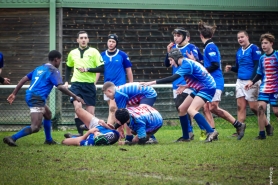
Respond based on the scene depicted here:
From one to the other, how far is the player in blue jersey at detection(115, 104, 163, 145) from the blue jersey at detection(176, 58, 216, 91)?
904 mm

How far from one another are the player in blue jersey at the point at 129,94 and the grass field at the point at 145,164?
3.05 ft

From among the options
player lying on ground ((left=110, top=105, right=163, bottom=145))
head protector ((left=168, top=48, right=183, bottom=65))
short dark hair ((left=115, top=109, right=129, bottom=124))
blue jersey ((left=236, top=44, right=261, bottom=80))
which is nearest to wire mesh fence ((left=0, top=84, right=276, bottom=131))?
blue jersey ((left=236, top=44, right=261, bottom=80))

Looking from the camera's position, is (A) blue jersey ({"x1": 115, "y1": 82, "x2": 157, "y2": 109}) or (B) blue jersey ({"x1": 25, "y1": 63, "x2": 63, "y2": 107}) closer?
(A) blue jersey ({"x1": 115, "y1": 82, "x2": 157, "y2": 109})

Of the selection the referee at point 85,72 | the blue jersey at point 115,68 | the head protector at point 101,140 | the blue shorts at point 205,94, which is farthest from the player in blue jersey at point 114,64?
the head protector at point 101,140

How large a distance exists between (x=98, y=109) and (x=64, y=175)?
10.0 meters

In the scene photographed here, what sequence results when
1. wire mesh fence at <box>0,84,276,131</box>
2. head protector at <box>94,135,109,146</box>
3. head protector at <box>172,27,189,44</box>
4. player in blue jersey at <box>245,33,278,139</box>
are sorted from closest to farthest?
head protector at <box>94,135,109,146</box>
player in blue jersey at <box>245,33,278,139</box>
head protector at <box>172,27,189,44</box>
wire mesh fence at <box>0,84,276,131</box>

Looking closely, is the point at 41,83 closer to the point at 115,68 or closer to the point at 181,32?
the point at 115,68

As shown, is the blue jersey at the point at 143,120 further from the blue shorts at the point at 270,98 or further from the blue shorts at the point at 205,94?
the blue shorts at the point at 270,98

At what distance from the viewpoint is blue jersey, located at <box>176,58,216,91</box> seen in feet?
37.4

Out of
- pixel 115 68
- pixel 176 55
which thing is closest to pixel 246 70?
pixel 176 55

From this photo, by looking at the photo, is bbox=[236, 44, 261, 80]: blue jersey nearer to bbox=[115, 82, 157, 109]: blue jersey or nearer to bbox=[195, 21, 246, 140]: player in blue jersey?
bbox=[195, 21, 246, 140]: player in blue jersey

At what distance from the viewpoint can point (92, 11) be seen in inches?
709

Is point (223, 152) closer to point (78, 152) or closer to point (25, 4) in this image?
point (78, 152)

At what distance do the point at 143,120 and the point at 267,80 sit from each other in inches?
105
